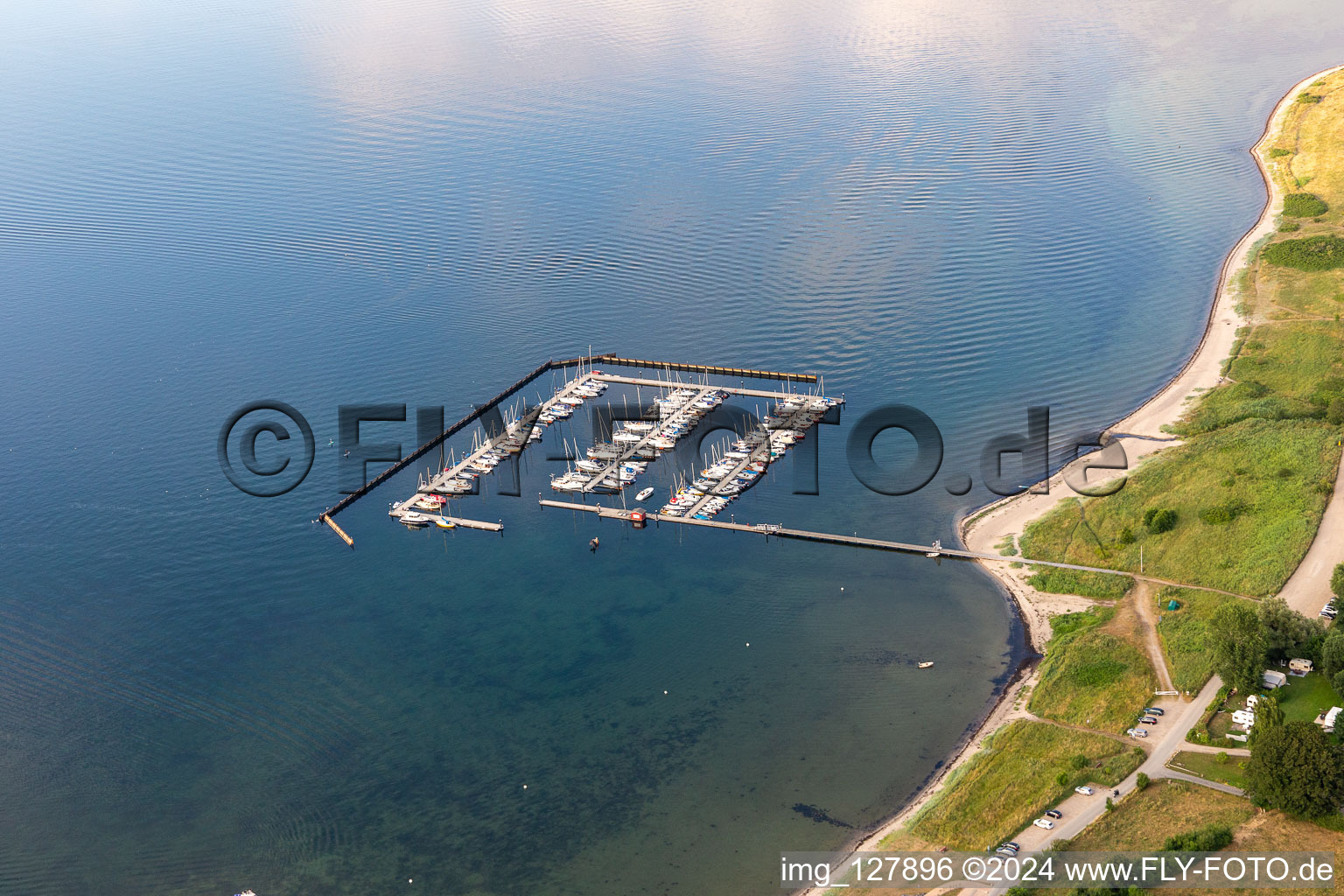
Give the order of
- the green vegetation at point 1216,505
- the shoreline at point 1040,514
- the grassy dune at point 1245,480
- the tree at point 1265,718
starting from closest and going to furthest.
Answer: the tree at point 1265,718 → the shoreline at point 1040,514 → the green vegetation at point 1216,505 → the grassy dune at point 1245,480

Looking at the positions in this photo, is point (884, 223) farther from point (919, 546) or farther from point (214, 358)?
point (214, 358)

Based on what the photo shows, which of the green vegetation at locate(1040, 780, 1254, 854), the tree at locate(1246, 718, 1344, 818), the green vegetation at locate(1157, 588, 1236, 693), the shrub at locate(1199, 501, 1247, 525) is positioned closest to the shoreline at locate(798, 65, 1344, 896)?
the green vegetation at locate(1157, 588, 1236, 693)

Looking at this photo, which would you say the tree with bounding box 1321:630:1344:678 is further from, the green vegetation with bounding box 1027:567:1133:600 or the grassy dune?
the green vegetation with bounding box 1027:567:1133:600

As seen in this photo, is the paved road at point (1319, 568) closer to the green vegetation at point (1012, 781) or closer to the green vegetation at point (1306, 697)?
the green vegetation at point (1306, 697)

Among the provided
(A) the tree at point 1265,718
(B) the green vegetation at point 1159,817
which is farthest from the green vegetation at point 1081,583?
(B) the green vegetation at point 1159,817

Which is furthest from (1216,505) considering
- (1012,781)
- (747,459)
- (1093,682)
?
(747,459)

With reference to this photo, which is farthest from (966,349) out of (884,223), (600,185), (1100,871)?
(1100,871)
